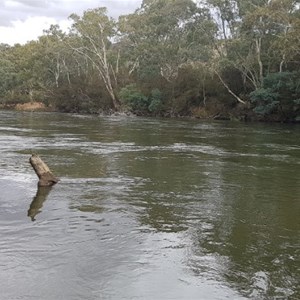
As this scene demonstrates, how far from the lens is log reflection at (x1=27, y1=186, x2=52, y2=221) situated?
30.8ft

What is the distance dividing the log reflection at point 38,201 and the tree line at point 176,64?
2547 cm

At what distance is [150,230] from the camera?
833cm

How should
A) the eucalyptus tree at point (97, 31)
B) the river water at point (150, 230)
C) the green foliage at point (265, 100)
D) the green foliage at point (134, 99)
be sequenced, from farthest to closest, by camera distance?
the eucalyptus tree at point (97, 31), the green foliage at point (134, 99), the green foliage at point (265, 100), the river water at point (150, 230)

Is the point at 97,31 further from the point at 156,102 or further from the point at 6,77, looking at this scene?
the point at 6,77

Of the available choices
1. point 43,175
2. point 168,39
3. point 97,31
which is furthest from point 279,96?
point 43,175

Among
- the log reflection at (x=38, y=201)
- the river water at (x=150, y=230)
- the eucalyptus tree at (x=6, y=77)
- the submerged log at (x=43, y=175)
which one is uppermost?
the eucalyptus tree at (x=6, y=77)

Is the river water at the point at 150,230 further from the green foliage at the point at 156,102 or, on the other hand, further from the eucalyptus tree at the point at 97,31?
the eucalyptus tree at the point at 97,31

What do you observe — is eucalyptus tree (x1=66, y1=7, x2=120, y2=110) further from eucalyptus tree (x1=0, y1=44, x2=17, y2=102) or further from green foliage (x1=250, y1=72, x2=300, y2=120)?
eucalyptus tree (x1=0, y1=44, x2=17, y2=102)

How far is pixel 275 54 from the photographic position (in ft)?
140

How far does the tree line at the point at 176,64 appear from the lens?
40.9 meters

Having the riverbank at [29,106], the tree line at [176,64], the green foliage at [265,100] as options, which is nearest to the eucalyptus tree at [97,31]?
the tree line at [176,64]

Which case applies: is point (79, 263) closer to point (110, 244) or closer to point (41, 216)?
point (110, 244)

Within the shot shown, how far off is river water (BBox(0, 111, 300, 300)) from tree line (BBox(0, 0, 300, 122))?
74.7 feet

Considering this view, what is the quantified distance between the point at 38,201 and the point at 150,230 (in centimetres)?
315
